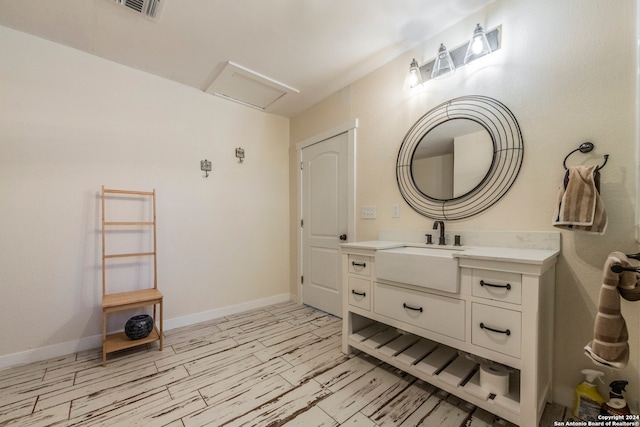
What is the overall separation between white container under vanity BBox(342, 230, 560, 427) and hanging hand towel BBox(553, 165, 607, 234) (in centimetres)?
20

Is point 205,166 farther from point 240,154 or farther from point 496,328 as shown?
point 496,328

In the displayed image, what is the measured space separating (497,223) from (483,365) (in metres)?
0.87

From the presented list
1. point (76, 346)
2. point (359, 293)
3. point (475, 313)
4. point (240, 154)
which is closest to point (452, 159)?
point (475, 313)

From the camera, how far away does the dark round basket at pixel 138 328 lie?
6.84 feet

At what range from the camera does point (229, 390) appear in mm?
1651

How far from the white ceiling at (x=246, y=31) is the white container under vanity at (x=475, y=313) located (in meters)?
1.64

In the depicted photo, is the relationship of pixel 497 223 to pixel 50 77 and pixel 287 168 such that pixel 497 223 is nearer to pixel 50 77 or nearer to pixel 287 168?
pixel 287 168

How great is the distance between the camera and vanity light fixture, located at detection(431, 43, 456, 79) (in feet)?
6.02

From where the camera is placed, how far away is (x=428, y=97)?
2055mm

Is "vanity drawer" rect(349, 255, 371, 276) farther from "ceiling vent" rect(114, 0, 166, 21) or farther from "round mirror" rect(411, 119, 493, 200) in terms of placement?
"ceiling vent" rect(114, 0, 166, 21)

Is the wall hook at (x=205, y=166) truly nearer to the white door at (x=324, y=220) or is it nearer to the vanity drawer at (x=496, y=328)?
the white door at (x=324, y=220)

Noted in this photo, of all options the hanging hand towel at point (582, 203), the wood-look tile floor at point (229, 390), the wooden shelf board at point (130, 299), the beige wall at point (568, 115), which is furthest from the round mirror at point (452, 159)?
the wooden shelf board at point (130, 299)

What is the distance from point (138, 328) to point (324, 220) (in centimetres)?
201

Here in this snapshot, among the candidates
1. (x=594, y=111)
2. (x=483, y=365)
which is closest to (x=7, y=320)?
(x=483, y=365)
